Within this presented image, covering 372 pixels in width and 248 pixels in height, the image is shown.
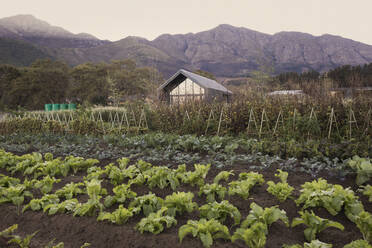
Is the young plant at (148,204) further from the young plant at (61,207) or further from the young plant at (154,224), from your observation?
the young plant at (61,207)

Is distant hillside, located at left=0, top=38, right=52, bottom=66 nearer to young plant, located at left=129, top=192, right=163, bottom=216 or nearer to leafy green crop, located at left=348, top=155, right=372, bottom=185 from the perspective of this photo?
young plant, located at left=129, top=192, right=163, bottom=216

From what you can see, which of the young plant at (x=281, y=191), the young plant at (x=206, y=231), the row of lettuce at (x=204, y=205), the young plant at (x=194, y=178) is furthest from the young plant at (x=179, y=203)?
the young plant at (x=281, y=191)

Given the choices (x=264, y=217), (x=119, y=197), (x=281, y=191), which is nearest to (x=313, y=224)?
(x=264, y=217)

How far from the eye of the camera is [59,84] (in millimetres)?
40375

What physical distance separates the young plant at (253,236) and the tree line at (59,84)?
34707mm

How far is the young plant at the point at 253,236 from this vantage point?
79.1 inches

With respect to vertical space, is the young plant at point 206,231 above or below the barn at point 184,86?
below

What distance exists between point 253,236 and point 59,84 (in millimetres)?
44558

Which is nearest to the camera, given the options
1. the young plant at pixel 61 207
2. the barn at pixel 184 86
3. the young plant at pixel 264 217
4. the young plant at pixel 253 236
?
the young plant at pixel 253 236

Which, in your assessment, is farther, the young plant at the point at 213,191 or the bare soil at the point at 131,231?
the young plant at the point at 213,191

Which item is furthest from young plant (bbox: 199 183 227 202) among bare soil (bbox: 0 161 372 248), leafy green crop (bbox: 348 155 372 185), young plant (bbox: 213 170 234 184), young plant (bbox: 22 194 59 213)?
leafy green crop (bbox: 348 155 372 185)

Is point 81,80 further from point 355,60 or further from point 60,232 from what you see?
point 355,60

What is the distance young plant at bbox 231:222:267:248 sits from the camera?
201 centimetres

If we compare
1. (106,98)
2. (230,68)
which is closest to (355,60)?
(230,68)
